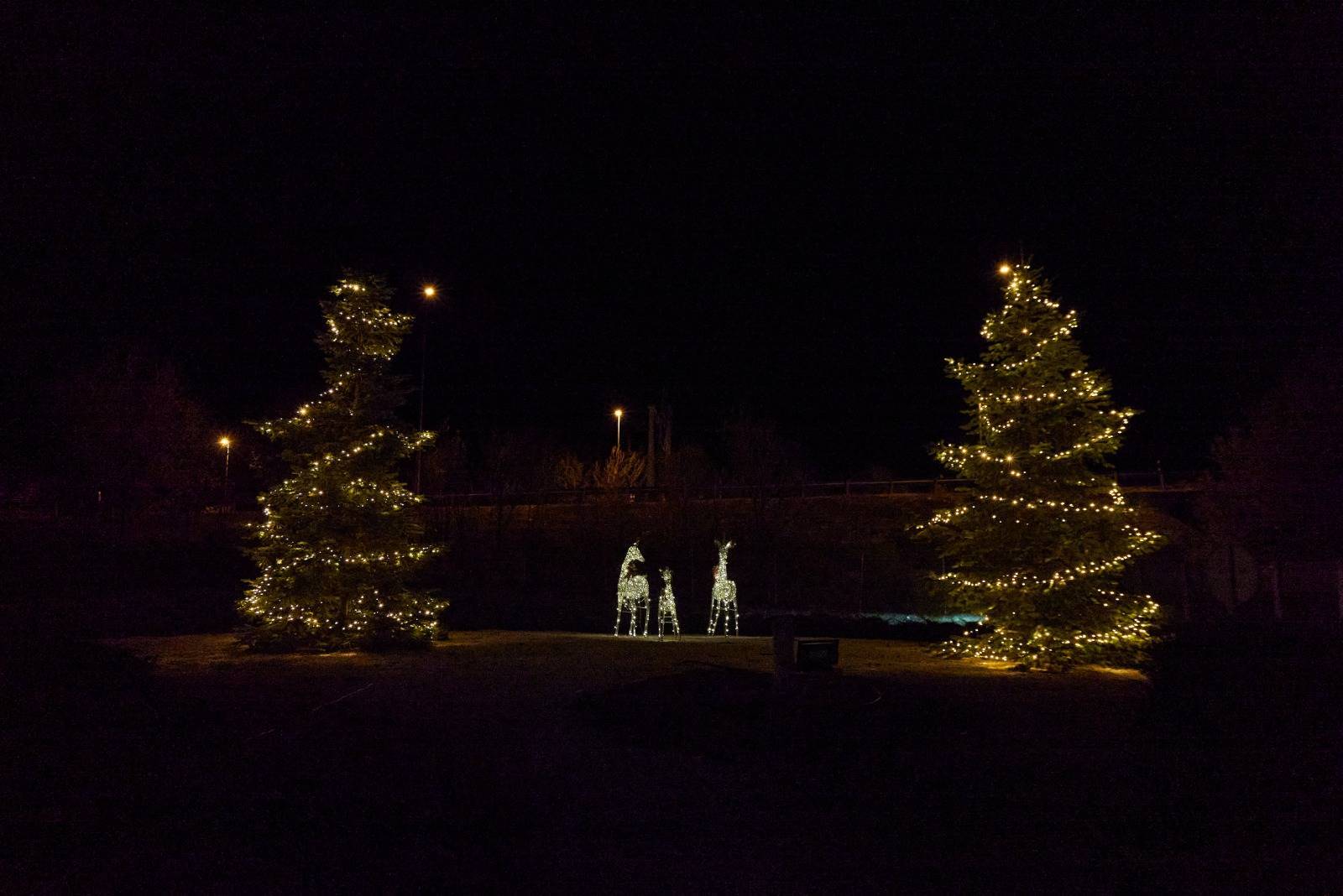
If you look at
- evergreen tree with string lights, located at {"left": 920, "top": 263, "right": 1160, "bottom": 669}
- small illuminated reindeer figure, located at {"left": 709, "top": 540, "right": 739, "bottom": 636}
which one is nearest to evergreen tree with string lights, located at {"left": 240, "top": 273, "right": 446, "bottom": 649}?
small illuminated reindeer figure, located at {"left": 709, "top": 540, "right": 739, "bottom": 636}

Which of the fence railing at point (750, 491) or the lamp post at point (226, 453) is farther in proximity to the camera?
Result: the lamp post at point (226, 453)

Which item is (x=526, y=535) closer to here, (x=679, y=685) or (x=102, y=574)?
(x=102, y=574)

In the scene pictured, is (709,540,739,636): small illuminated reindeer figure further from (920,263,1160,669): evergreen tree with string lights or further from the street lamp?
the street lamp

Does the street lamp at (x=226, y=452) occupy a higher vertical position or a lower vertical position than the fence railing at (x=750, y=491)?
higher

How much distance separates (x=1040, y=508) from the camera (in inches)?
688

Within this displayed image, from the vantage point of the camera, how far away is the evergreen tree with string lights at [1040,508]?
17.1 m

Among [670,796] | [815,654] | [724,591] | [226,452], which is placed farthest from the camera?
[226,452]

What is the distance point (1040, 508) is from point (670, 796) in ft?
40.5

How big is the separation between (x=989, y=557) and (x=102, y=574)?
102ft

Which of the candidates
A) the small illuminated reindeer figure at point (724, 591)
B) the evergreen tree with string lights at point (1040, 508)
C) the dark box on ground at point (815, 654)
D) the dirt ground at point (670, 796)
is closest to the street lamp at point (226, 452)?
the small illuminated reindeer figure at point (724, 591)

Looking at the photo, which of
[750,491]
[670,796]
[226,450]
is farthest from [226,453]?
[670,796]

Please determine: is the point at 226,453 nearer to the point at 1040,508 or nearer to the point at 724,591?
the point at 724,591

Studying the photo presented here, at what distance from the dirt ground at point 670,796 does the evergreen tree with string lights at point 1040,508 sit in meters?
5.51

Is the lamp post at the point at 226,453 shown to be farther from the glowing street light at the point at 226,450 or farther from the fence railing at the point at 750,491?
the fence railing at the point at 750,491
